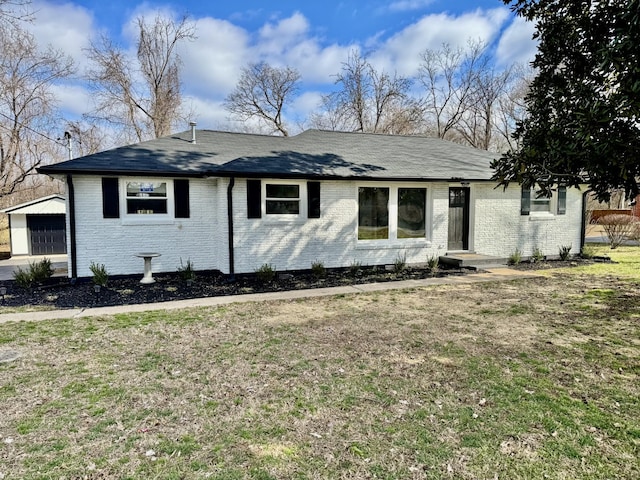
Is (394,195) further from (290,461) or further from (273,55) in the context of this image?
(273,55)

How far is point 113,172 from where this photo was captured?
9250 millimetres

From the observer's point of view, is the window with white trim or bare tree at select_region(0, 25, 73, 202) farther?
bare tree at select_region(0, 25, 73, 202)

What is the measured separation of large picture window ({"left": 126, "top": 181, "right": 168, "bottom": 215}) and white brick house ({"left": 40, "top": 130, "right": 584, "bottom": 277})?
25 millimetres

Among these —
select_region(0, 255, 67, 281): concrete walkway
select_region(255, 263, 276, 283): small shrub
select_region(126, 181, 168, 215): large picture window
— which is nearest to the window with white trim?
select_region(255, 263, 276, 283): small shrub

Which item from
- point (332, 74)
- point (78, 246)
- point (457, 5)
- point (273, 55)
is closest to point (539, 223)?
point (457, 5)

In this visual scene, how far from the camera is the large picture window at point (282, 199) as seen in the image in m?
10.3

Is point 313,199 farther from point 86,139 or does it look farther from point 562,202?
point 86,139

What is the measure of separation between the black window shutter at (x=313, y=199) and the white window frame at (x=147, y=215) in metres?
3.58

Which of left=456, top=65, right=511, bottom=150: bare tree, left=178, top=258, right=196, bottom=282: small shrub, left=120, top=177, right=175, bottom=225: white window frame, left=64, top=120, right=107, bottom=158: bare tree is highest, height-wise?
left=456, top=65, right=511, bottom=150: bare tree

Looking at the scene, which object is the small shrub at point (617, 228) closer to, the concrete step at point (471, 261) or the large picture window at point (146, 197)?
the concrete step at point (471, 261)

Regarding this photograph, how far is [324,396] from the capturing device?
369 centimetres

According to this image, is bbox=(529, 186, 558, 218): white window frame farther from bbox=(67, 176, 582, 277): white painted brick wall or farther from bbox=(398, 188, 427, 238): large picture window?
bbox=(398, 188, 427, 238): large picture window

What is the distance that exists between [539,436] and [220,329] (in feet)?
14.0

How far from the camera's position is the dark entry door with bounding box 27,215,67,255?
1608 cm
